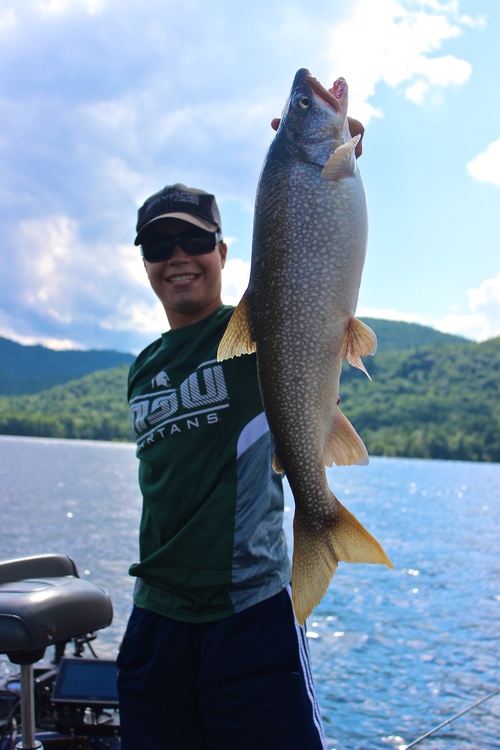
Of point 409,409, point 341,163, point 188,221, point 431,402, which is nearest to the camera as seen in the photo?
point 341,163

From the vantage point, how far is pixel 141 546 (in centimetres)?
339

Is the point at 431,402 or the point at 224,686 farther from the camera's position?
the point at 431,402

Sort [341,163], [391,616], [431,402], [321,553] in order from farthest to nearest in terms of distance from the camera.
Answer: [431,402] < [391,616] < [321,553] < [341,163]

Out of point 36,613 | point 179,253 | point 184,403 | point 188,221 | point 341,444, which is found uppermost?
point 188,221

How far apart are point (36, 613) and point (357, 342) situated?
245 centimetres

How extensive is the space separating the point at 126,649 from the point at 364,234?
2.35 metres

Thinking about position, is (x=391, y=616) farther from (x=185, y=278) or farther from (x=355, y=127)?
(x=355, y=127)

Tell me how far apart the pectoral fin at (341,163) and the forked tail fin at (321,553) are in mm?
1401

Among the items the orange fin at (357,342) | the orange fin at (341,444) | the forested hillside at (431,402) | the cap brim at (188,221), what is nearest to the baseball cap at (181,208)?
the cap brim at (188,221)

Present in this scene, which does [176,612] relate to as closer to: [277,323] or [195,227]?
[277,323]

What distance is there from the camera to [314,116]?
2.76 metres

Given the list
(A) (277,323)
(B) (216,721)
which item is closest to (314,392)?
(A) (277,323)

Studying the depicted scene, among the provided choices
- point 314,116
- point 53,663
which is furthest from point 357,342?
point 53,663

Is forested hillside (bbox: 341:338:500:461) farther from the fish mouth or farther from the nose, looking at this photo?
the fish mouth
